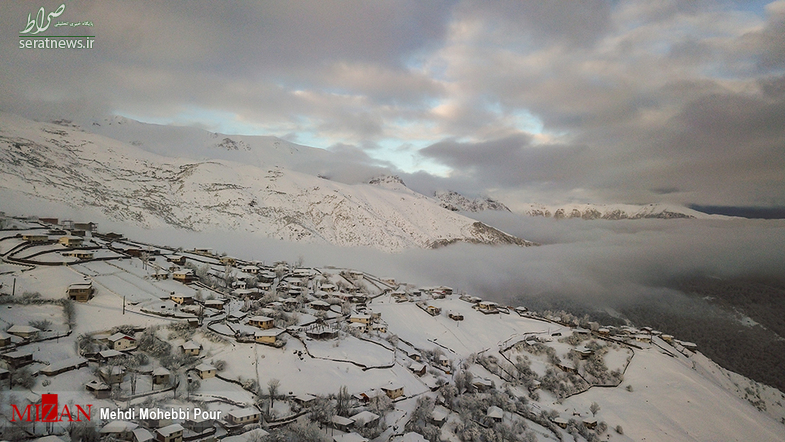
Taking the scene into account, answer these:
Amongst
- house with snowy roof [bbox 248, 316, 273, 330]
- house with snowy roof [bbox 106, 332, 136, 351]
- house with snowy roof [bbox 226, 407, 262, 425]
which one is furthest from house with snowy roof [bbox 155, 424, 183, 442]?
house with snowy roof [bbox 248, 316, 273, 330]

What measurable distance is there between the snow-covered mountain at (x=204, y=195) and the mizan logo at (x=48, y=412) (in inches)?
2119

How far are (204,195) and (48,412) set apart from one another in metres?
72.9

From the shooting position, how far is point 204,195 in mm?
84375

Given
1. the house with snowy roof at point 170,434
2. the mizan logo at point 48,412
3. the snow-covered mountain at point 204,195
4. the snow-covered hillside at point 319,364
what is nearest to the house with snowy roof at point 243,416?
the snow-covered hillside at point 319,364

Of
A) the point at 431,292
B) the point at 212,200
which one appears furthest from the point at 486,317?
the point at 212,200

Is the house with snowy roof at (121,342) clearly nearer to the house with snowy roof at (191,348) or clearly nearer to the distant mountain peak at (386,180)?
the house with snowy roof at (191,348)

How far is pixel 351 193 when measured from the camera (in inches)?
4304

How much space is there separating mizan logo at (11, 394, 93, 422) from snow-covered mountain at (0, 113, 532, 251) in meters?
53.8

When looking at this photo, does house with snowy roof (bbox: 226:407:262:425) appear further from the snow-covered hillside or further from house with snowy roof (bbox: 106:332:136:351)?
house with snowy roof (bbox: 106:332:136:351)

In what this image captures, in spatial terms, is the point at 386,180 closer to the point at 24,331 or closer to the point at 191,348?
the point at 191,348

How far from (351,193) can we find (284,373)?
279ft

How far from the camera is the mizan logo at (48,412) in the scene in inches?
Answer: 650

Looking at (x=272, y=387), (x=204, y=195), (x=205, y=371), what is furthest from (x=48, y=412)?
(x=204, y=195)

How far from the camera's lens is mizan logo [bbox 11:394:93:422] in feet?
54.2
